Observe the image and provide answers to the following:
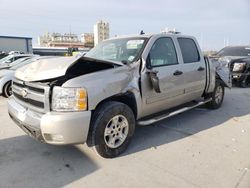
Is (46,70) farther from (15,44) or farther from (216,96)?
(15,44)

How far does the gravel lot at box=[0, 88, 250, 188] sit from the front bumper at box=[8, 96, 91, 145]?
45 cm

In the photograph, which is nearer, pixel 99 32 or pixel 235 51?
pixel 235 51

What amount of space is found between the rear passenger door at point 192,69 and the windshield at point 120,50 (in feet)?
3.50

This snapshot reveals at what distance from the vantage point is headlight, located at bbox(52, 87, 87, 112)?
118 inches

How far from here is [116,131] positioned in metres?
3.57

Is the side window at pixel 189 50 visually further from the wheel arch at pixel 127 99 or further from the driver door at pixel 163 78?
the wheel arch at pixel 127 99

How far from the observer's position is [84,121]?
10.1 feet

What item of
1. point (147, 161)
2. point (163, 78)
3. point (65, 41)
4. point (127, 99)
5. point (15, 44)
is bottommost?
point (147, 161)

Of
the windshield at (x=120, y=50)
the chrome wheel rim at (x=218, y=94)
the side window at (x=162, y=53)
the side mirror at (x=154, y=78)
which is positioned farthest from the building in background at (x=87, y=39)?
the side mirror at (x=154, y=78)

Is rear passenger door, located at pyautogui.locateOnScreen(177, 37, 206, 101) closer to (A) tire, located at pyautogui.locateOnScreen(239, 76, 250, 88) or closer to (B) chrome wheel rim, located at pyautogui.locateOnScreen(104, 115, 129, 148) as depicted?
(B) chrome wheel rim, located at pyautogui.locateOnScreen(104, 115, 129, 148)

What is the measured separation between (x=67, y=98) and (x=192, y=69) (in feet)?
9.47

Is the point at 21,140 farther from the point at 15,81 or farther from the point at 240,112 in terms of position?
the point at 240,112

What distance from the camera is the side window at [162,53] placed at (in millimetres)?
4082

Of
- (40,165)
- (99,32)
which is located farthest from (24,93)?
(99,32)
